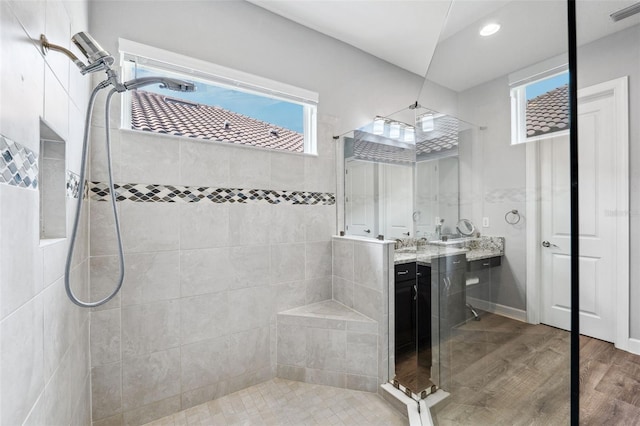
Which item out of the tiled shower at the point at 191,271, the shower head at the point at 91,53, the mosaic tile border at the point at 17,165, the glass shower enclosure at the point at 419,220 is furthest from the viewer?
the tiled shower at the point at 191,271

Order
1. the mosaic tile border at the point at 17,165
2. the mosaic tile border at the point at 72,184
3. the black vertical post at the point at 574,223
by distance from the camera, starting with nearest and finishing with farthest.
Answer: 1. the mosaic tile border at the point at 17,165
2. the black vertical post at the point at 574,223
3. the mosaic tile border at the point at 72,184

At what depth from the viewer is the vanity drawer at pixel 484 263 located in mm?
1198

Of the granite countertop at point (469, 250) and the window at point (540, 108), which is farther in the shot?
the granite countertop at point (469, 250)

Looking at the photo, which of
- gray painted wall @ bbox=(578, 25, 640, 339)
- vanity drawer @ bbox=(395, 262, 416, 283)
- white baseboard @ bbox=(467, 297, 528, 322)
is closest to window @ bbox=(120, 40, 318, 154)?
vanity drawer @ bbox=(395, 262, 416, 283)

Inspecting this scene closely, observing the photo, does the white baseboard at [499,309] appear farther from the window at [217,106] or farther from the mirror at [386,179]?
the window at [217,106]

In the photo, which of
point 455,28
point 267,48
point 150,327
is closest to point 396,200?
point 455,28

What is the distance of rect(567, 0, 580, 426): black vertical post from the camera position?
2.57 feet

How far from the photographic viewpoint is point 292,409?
1.75 m

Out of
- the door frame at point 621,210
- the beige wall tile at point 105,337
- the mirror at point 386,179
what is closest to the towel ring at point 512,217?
the door frame at point 621,210

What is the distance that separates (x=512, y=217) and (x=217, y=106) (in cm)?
203

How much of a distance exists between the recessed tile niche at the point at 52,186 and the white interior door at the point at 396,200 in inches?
80.6

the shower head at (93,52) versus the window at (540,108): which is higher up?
the shower head at (93,52)

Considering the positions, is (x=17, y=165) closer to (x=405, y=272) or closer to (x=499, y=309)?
(x=499, y=309)

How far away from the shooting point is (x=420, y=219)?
198cm
